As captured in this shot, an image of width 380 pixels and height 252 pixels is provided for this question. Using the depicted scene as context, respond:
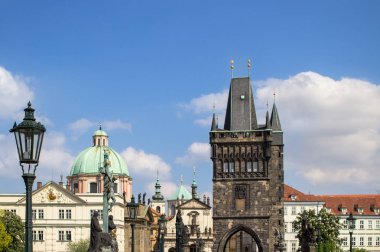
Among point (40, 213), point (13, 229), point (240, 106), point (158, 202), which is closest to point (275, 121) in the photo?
point (240, 106)

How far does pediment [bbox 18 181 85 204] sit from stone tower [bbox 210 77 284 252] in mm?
18008

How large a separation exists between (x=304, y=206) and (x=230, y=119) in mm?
29729

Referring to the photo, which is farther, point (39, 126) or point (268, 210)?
point (268, 210)

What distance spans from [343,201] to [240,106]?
35.1 m

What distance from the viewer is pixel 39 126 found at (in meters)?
13.0

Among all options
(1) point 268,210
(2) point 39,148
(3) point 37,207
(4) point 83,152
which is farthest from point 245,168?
(2) point 39,148

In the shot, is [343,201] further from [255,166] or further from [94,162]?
[94,162]

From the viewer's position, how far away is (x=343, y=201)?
125938 mm

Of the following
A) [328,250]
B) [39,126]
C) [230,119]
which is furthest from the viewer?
[230,119]

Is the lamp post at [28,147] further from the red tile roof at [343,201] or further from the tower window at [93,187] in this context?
the red tile roof at [343,201]

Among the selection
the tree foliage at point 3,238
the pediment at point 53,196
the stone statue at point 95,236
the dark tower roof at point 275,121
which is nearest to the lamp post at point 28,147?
the stone statue at point 95,236

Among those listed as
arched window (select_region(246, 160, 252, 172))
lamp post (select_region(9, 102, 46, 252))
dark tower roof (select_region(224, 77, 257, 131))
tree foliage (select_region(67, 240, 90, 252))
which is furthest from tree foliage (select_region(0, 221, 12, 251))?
lamp post (select_region(9, 102, 46, 252))

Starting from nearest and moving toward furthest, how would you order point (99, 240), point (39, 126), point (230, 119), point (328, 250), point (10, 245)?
point (39, 126) → point (99, 240) → point (10, 245) → point (328, 250) → point (230, 119)

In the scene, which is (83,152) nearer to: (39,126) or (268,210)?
(268,210)
